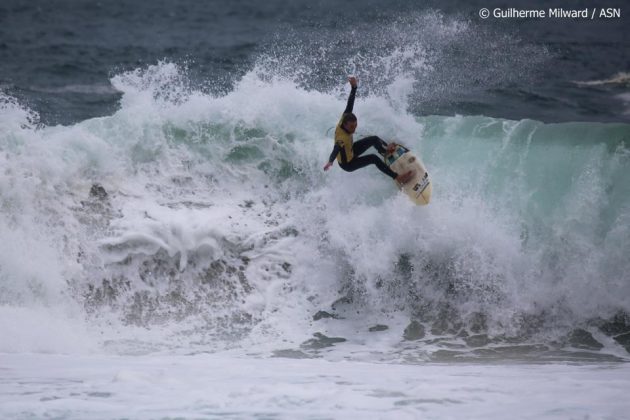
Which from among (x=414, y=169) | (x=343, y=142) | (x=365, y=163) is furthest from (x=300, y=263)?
(x=414, y=169)

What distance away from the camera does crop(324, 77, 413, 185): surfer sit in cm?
855

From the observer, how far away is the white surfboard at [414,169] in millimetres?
8977

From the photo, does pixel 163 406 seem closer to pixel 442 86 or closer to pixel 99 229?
pixel 99 229

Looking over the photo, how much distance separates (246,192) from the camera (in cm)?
1016

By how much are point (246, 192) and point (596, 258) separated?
454cm

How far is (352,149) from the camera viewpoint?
8.80m

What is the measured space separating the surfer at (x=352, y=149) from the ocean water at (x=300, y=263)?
1.90ft

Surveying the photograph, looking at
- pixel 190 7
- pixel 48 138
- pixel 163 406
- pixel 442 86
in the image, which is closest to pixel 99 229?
pixel 48 138

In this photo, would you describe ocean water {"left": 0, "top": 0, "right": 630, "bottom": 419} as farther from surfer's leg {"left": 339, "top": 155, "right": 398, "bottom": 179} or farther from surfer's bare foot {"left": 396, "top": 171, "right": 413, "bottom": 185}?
surfer's leg {"left": 339, "top": 155, "right": 398, "bottom": 179}

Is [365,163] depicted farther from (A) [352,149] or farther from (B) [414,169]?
(B) [414,169]

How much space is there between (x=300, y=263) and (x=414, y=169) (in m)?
1.82

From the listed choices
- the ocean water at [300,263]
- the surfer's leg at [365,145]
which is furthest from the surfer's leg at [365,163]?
the ocean water at [300,263]

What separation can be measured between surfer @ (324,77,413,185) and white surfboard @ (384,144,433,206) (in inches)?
2.6

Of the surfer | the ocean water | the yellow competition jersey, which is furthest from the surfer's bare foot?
the yellow competition jersey
